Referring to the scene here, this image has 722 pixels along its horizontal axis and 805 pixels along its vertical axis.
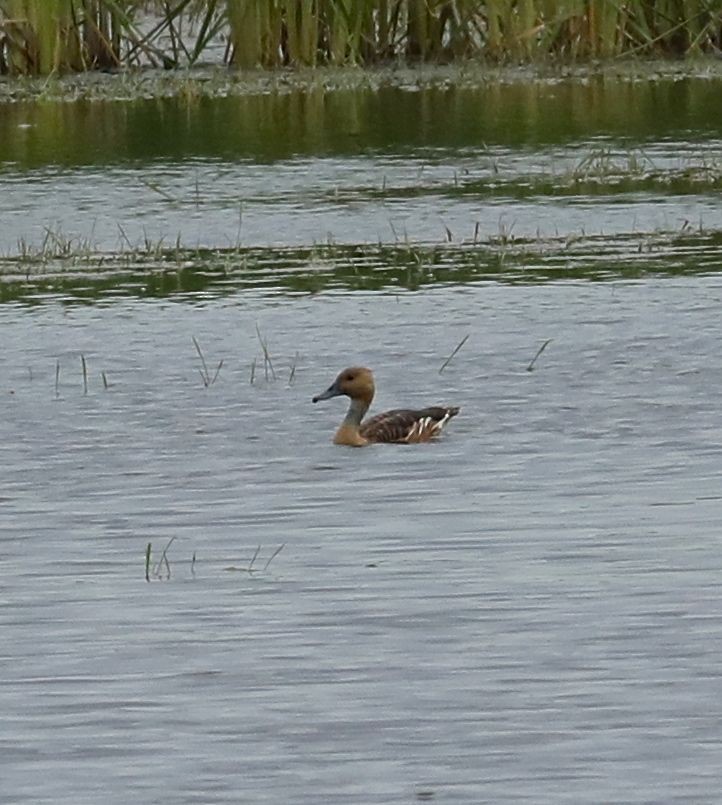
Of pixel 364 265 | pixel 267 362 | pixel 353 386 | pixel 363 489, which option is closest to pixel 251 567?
pixel 363 489

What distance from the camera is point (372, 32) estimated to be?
2592 centimetres

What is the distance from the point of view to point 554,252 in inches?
625

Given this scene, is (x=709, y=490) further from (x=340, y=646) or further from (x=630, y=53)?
(x=630, y=53)

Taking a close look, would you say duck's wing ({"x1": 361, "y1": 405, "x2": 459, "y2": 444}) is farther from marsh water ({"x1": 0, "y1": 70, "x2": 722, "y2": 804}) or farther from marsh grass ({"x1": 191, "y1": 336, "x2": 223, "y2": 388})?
marsh grass ({"x1": 191, "y1": 336, "x2": 223, "y2": 388})

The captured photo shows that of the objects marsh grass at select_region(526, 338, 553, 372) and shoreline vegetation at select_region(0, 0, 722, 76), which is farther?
shoreline vegetation at select_region(0, 0, 722, 76)

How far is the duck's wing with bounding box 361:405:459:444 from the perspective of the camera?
10570mm

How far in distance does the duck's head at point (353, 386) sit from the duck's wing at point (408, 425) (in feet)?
0.88

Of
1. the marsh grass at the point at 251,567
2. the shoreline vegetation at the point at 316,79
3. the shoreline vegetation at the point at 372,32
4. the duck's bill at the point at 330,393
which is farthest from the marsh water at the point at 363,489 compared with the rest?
the shoreline vegetation at the point at 316,79

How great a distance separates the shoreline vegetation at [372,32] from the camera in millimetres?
24578

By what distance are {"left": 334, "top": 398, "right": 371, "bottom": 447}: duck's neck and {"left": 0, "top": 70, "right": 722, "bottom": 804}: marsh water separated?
0.14 meters

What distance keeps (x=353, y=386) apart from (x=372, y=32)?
1516 cm

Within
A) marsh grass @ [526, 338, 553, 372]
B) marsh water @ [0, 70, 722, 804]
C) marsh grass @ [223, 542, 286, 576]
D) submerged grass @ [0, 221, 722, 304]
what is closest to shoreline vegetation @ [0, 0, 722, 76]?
marsh water @ [0, 70, 722, 804]

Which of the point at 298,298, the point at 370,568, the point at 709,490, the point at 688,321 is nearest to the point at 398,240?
the point at 298,298

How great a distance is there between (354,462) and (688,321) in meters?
3.48
